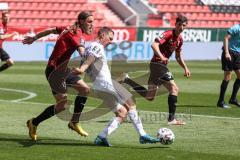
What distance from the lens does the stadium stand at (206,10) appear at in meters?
43.8

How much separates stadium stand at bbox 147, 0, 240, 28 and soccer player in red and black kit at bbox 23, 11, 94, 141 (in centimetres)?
3365

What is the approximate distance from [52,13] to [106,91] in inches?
1188

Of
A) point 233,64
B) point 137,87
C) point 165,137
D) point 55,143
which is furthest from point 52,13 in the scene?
point 165,137

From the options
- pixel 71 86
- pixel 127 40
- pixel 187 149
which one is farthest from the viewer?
pixel 127 40

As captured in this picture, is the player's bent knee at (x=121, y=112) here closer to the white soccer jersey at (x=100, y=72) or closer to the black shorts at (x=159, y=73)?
the white soccer jersey at (x=100, y=72)

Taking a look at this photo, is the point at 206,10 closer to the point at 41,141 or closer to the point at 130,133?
the point at 130,133

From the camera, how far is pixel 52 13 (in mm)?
39344

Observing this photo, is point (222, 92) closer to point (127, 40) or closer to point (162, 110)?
point (162, 110)

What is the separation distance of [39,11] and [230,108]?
25263mm

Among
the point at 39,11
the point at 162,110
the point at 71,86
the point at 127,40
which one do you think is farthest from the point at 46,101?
the point at 39,11

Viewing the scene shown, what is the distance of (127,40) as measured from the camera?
116ft

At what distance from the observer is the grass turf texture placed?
8.91 m

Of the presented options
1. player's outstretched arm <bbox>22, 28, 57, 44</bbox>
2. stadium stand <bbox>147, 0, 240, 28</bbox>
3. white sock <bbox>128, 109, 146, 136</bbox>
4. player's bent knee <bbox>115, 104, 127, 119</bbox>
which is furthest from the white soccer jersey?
stadium stand <bbox>147, 0, 240, 28</bbox>

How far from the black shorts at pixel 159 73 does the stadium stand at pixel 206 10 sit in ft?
101
